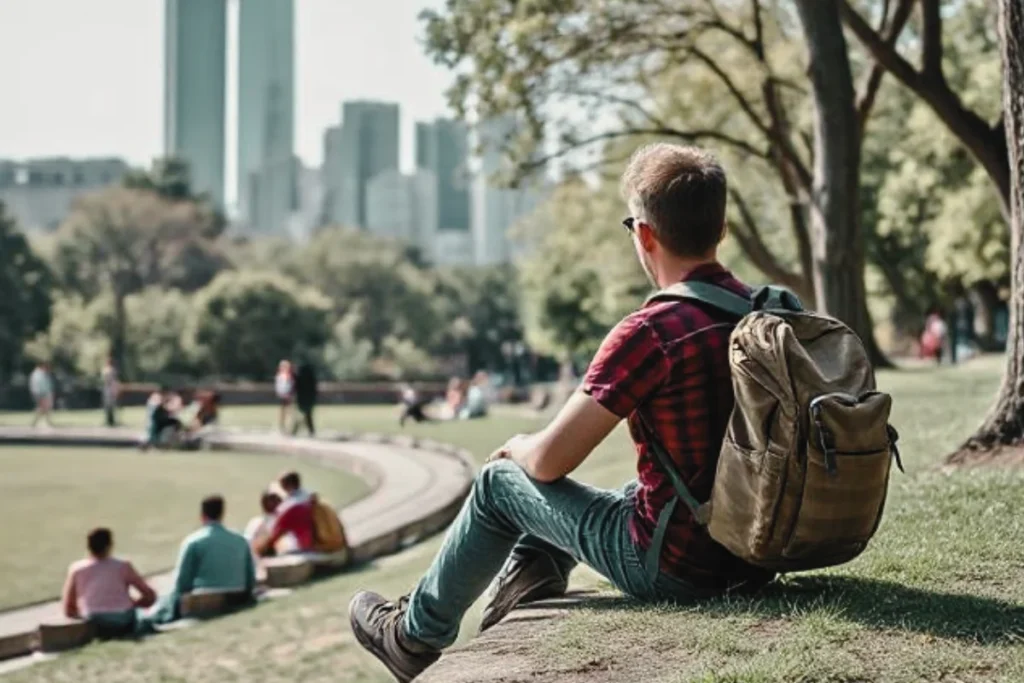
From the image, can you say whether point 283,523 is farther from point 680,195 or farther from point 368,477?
point 368,477

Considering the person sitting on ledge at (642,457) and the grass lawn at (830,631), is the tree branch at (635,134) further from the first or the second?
the person sitting on ledge at (642,457)

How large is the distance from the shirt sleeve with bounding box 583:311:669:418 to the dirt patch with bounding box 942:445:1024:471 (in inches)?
185

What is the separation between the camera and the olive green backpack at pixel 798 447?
147 inches

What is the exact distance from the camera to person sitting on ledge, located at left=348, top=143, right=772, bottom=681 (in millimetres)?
4035

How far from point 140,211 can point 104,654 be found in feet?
235

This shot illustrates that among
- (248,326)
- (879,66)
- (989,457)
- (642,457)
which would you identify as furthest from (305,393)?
(248,326)

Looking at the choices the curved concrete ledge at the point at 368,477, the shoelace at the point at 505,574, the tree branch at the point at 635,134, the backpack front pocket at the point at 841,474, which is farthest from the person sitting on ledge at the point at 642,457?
the tree branch at the point at 635,134

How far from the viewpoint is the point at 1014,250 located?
842 cm

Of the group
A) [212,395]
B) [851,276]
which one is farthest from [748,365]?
[212,395]

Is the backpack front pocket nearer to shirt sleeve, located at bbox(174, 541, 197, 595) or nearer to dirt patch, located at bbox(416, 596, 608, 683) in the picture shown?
dirt patch, located at bbox(416, 596, 608, 683)

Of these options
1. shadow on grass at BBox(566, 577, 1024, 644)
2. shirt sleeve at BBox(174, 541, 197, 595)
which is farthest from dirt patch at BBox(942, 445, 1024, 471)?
shirt sleeve at BBox(174, 541, 197, 595)

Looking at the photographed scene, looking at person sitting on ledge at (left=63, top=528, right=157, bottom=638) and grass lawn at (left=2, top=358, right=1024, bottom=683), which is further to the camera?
person sitting on ledge at (left=63, top=528, right=157, bottom=638)

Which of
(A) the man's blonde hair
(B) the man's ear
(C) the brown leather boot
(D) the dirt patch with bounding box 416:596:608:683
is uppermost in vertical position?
(A) the man's blonde hair

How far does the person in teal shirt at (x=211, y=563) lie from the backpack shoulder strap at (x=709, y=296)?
715 cm
